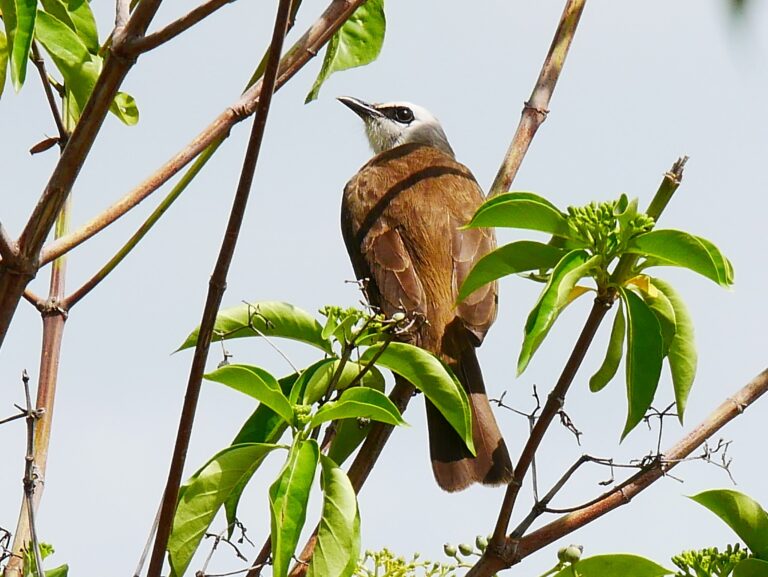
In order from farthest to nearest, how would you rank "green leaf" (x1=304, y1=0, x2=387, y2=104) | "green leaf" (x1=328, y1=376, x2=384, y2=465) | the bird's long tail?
the bird's long tail, "green leaf" (x1=304, y1=0, x2=387, y2=104), "green leaf" (x1=328, y1=376, x2=384, y2=465)

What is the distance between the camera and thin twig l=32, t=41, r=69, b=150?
224 centimetres

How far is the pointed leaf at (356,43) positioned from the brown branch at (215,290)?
1.18 meters

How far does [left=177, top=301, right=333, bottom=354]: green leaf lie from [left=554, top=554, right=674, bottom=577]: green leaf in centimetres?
64

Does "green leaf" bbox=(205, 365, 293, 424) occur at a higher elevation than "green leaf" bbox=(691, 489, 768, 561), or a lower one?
higher

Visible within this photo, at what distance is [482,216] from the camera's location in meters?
1.93

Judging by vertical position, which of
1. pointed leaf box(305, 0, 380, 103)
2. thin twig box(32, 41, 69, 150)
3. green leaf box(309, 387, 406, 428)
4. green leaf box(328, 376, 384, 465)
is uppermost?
pointed leaf box(305, 0, 380, 103)

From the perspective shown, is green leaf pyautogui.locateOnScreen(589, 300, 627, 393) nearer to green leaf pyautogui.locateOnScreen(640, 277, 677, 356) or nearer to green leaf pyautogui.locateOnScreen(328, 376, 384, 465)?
green leaf pyautogui.locateOnScreen(640, 277, 677, 356)

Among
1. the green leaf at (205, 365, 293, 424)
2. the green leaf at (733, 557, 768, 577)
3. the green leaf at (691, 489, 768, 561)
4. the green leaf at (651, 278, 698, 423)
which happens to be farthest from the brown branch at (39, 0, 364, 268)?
the green leaf at (733, 557, 768, 577)

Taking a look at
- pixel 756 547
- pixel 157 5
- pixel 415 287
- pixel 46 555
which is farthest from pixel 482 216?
pixel 415 287

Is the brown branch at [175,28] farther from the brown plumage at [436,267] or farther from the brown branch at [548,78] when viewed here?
the brown plumage at [436,267]

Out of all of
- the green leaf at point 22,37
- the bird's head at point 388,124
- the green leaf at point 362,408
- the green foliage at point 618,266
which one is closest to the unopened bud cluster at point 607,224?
the green foliage at point 618,266

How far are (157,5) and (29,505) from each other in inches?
33.8

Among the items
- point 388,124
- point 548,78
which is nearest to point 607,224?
point 548,78

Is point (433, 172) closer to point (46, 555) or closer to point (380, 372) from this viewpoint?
point (380, 372)
